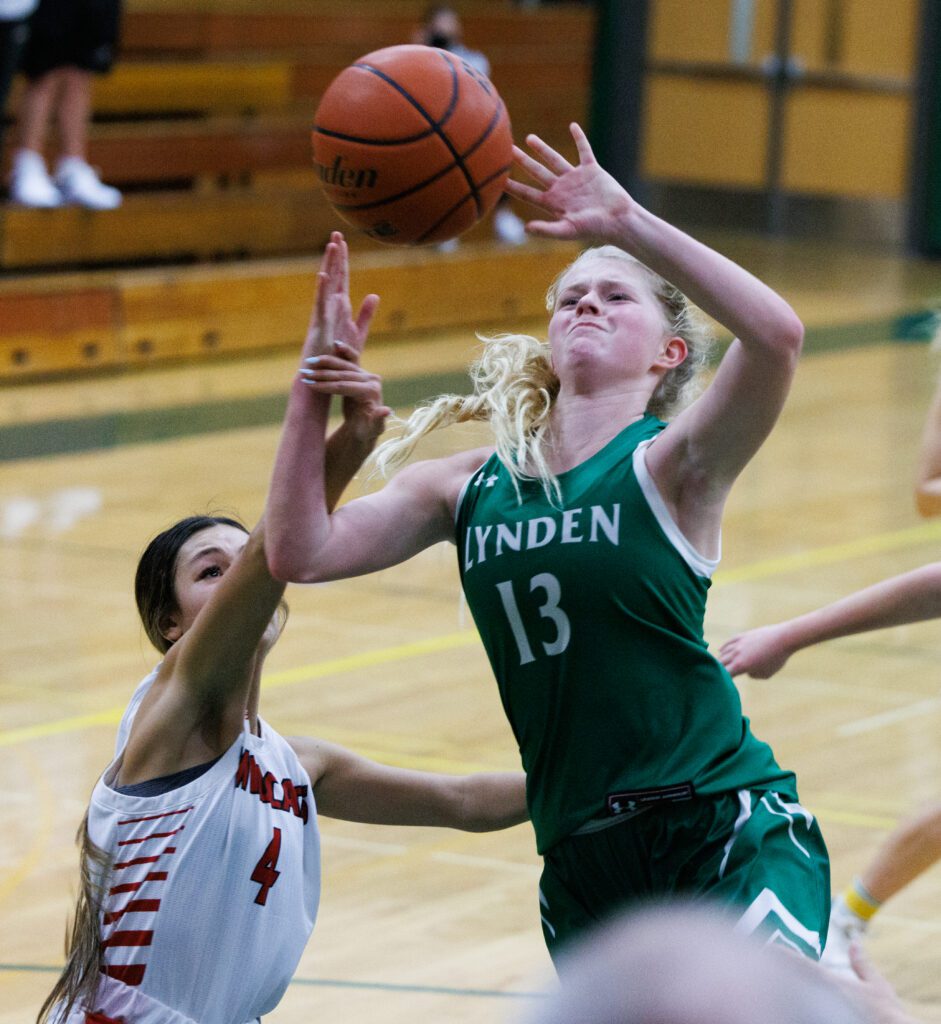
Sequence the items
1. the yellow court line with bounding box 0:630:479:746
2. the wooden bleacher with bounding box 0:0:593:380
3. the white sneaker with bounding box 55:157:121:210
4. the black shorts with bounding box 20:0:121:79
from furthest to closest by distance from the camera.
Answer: the white sneaker with bounding box 55:157:121:210, the wooden bleacher with bounding box 0:0:593:380, the black shorts with bounding box 20:0:121:79, the yellow court line with bounding box 0:630:479:746

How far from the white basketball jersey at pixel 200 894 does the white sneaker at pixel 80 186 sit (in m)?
9.65

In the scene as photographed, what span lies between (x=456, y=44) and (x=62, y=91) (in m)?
3.93

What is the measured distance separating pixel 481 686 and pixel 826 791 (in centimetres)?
140

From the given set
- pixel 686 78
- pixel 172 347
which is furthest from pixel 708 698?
pixel 686 78

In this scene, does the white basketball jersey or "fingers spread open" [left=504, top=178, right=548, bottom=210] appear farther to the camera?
the white basketball jersey

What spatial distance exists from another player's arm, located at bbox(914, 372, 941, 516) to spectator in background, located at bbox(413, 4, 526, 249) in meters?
9.81

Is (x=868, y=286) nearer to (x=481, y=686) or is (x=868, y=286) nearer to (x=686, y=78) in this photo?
(x=686, y=78)

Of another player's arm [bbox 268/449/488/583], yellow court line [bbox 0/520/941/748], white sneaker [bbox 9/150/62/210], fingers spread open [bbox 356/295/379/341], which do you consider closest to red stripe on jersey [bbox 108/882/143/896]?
another player's arm [bbox 268/449/488/583]

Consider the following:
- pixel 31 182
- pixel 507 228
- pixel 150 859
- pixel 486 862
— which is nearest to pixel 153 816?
pixel 150 859

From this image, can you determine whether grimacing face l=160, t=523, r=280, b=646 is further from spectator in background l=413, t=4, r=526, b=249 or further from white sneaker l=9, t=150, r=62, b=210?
spectator in background l=413, t=4, r=526, b=249

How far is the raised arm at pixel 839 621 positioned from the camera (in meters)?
3.32

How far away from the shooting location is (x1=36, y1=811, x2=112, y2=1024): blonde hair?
109 inches

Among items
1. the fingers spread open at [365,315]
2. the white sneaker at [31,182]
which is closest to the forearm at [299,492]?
the fingers spread open at [365,315]

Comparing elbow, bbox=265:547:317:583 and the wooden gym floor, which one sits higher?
elbow, bbox=265:547:317:583
